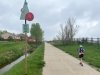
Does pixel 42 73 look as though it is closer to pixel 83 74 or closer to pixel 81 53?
pixel 83 74

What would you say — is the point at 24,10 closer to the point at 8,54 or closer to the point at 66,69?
the point at 66,69

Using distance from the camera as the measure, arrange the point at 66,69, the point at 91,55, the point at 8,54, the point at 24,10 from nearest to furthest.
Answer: the point at 24,10 → the point at 66,69 → the point at 91,55 → the point at 8,54

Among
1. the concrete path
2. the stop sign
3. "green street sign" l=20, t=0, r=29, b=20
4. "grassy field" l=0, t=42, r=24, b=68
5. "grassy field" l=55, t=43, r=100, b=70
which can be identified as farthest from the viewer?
"grassy field" l=0, t=42, r=24, b=68

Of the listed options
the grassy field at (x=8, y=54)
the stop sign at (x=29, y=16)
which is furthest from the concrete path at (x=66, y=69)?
the grassy field at (x=8, y=54)

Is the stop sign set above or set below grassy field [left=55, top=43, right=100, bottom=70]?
above

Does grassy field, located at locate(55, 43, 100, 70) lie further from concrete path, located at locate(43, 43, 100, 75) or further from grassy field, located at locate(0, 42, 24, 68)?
grassy field, located at locate(0, 42, 24, 68)

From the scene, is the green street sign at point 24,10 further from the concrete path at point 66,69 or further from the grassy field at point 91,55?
the grassy field at point 91,55

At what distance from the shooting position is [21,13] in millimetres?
17719

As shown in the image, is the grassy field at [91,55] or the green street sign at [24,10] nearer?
the green street sign at [24,10]

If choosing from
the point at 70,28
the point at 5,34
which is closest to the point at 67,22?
the point at 70,28

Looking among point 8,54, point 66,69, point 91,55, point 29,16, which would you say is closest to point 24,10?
point 29,16

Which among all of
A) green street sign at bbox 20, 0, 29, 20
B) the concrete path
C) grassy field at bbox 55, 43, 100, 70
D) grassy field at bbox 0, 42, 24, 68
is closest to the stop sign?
green street sign at bbox 20, 0, 29, 20

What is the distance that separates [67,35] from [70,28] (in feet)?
9.87

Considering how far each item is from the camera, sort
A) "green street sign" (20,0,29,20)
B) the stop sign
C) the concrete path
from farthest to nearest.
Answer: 1. the concrete path
2. "green street sign" (20,0,29,20)
3. the stop sign
